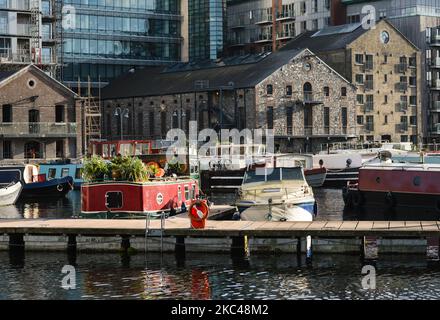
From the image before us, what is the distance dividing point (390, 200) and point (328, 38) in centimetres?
6156

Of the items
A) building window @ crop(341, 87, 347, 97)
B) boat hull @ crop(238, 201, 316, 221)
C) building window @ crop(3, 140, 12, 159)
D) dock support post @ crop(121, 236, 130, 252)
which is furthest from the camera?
building window @ crop(341, 87, 347, 97)

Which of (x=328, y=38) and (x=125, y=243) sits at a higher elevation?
(x=328, y=38)

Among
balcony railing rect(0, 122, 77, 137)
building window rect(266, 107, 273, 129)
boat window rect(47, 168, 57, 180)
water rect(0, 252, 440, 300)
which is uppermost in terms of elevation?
building window rect(266, 107, 273, 129)

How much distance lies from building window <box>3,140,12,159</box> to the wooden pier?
4876 cm

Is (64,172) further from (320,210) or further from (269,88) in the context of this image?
(269,88)

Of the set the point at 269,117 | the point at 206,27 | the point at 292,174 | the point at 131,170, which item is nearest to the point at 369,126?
the point at 269,117

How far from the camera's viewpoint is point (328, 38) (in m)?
120

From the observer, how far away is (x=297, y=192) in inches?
1869

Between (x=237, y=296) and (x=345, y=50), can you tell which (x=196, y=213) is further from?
(x=345, y=50)

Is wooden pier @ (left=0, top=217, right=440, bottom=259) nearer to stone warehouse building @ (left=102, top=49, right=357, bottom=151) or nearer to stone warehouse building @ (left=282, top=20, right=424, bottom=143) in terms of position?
stone warehouse building @ (left=102, top=49, right=357, bottom=151)

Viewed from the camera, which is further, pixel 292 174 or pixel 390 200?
pixel 390 200

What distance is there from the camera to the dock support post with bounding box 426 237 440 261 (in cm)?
4056

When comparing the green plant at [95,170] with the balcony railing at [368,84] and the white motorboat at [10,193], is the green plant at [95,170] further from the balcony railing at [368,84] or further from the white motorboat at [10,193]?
the balcony railing at [368,84]

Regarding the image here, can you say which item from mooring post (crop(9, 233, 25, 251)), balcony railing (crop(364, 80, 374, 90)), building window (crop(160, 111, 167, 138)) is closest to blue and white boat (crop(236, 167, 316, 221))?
mooring post (crop(9, 233, 25, 251))
